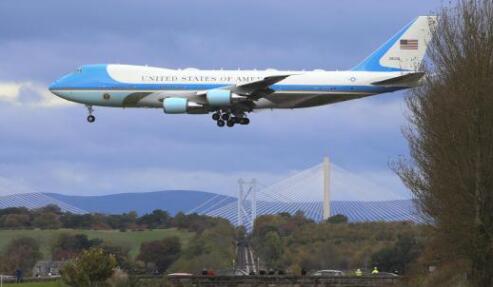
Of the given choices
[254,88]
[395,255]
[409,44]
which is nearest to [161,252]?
[395,255]

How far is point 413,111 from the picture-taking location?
7881cm

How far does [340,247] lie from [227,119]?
61135 millimetres

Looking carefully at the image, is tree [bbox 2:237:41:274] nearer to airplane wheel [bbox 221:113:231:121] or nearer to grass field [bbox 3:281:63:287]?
grass field [bbox 3:281:63:287]

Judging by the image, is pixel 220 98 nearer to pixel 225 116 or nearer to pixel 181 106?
pixel 225 116

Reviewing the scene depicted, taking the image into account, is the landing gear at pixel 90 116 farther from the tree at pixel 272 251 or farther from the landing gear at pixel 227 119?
the tree at pixel 272 251

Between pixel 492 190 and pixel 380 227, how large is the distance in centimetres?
10205

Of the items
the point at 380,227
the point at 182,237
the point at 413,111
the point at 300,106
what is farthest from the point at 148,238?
the point at 413,111

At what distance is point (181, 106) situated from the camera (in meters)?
97.3

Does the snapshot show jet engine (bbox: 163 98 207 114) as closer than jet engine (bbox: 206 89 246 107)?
No

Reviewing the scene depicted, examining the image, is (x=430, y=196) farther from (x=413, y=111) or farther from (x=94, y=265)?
(x=94, y=265)

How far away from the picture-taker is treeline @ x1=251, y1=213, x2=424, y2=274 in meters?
152

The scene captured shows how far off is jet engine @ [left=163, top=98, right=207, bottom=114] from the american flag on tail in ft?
64.1

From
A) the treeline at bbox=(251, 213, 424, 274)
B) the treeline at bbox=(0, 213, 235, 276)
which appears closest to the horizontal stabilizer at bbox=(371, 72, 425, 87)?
the treeline at bbox=(251, 213, 424, 274)

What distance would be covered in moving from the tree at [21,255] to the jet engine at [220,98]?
272ft
